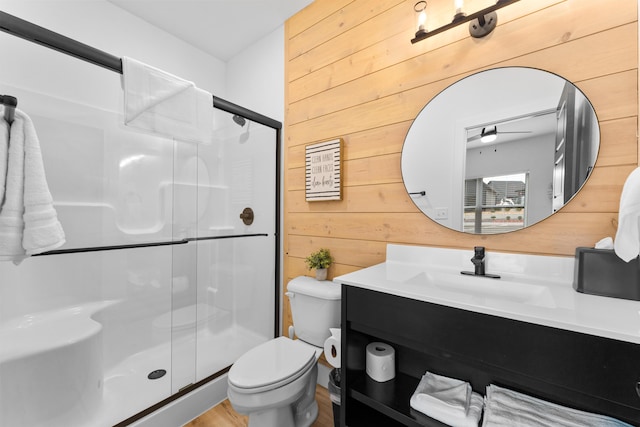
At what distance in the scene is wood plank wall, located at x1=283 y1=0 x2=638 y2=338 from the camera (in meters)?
1.00

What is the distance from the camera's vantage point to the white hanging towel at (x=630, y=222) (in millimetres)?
748

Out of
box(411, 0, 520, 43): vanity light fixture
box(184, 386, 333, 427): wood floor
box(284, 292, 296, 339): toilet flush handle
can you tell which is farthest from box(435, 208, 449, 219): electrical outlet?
box(184, 386, 333, 427): wood floor

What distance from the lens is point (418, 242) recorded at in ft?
4.60

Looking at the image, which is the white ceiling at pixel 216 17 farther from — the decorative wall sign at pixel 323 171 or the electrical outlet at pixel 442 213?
the electrical outlet at pixel 442 213

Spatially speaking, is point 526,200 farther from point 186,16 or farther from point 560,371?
point 186,16

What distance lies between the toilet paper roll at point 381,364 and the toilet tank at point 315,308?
28 cm

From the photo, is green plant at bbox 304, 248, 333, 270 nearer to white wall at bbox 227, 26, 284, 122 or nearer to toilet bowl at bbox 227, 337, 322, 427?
toilet bowl at bbox 227, 337, 322, 427

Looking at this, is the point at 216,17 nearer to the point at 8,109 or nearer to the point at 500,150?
the point at 8,109

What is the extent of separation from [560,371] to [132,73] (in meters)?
1.90

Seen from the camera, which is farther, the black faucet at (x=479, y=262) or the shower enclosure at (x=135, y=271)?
the shower enclosure at (x=135, y=271)

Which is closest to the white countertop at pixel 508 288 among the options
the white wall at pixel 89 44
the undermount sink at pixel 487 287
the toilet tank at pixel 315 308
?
the undermount sink at pixel 487 287

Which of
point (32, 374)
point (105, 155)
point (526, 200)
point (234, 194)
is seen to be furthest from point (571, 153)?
point (32, 374)

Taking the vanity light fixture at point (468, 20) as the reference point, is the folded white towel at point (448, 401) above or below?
below

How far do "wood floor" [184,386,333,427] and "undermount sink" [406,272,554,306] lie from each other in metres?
1.01
